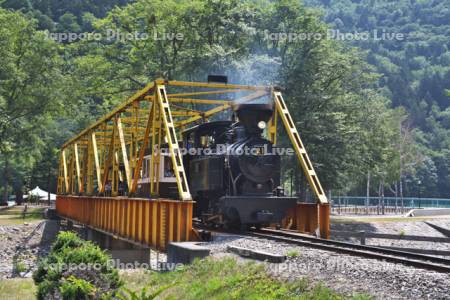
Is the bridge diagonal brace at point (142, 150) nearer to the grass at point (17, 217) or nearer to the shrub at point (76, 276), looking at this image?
the shrub at point (76, 276)

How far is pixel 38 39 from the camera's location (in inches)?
1859

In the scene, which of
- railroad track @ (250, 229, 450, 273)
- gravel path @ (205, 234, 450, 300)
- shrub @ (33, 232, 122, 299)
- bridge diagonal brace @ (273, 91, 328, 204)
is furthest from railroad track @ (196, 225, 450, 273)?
shrub @ (33, 232, 122, 299)

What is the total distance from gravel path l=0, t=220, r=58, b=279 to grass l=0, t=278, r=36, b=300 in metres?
8.11

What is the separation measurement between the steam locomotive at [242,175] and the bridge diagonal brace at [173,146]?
1562 mm

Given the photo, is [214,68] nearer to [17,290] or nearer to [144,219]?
[144,219]

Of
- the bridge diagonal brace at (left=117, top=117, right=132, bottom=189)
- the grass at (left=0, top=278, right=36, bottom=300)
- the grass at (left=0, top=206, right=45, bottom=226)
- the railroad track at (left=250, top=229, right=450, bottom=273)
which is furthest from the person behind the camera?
the grass at (left=0, top=206, right=45, bottom=226)

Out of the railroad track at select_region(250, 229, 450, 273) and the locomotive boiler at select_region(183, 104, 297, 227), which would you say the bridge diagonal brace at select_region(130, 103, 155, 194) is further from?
the railroad track at select_region(250, 229, 450, 273)

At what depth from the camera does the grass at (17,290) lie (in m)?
14.8

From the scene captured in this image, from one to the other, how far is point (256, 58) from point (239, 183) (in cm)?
2104

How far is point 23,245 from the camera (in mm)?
34219

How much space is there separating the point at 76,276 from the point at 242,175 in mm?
7019

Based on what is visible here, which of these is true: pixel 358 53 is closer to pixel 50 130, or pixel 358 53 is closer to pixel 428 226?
pixel 428 226

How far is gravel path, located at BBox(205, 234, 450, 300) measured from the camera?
840 cm

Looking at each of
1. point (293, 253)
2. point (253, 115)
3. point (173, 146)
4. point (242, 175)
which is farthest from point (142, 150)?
point (293, 253)
